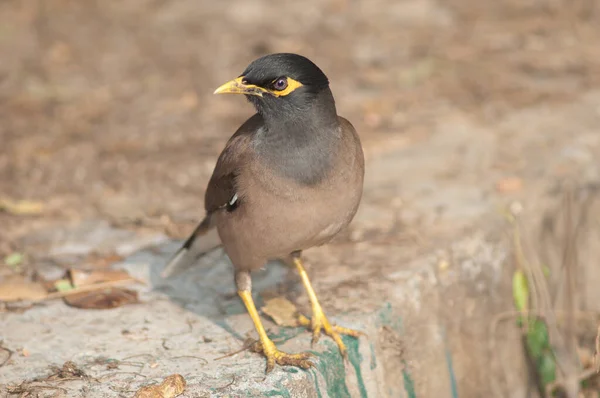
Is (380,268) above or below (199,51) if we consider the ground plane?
below

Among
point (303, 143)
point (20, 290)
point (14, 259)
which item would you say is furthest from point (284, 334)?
point (14, 259)

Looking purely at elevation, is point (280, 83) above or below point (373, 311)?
above

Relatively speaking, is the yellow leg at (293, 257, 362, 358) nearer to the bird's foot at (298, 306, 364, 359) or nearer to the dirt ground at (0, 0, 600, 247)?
the bird's foot at (298, 306, 364, 359)

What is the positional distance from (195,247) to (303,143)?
3.47 ft

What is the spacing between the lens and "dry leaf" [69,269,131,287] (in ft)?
16.2

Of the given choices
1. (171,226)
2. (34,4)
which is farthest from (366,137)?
(34,4)

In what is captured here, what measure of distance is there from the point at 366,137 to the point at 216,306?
247cm

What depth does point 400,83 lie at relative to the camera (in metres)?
7.86

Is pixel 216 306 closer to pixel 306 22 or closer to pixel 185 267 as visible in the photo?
pixel 185 267

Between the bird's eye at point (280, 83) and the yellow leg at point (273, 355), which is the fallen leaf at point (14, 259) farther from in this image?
the bird's eye at point (280, 83)

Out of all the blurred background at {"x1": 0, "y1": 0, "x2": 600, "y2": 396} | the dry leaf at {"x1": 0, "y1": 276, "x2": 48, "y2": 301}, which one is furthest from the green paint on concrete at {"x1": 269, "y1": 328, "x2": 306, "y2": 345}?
the dry leaf at {"x1": 0, "y1": 276, "x2": 48, "y2": 301}

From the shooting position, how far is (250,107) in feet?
24.8

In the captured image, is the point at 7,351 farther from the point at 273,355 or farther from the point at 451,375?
the point at 451,375

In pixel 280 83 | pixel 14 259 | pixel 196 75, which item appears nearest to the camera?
pixel 280 83
